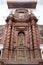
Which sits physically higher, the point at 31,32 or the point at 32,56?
the point at 31,32

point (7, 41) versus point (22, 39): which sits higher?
point (22, 39)

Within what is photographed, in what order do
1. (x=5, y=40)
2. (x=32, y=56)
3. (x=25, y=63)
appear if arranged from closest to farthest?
(x=25, y=63) < (x=32, y=56) < (x=5, y=40)

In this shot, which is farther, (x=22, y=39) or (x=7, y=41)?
(x=22, y=39)

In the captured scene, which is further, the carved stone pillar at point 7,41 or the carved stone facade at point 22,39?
the carved stone pillar at point 7,41

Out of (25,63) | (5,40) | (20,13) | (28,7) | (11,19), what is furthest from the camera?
(28,7)

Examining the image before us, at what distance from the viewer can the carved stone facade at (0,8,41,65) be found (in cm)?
837

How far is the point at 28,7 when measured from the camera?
37.8 ft

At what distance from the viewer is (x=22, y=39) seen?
9.44 m

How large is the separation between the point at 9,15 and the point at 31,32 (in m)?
2.05

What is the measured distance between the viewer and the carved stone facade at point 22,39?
8367 mm

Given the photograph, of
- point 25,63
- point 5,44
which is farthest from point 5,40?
point 25,63

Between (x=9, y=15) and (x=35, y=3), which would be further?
(x=35, y=3)

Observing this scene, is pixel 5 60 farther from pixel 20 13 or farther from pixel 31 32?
pixel 20 13

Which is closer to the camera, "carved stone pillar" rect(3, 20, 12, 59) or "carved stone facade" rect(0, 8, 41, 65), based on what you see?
"carved stone facade" rect(0, 8, 41, 65)
